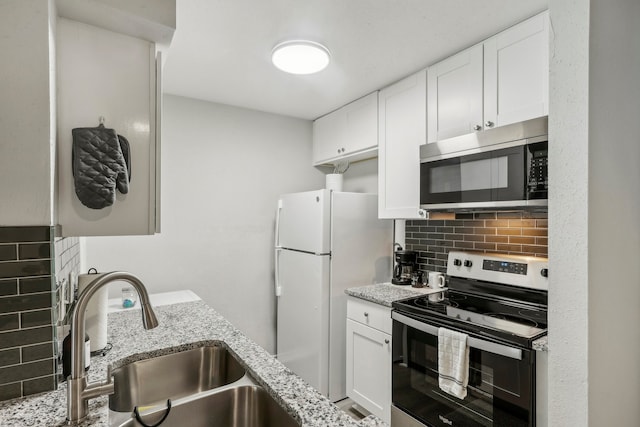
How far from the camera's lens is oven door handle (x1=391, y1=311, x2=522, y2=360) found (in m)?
1.43

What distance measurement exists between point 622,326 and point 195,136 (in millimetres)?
2925

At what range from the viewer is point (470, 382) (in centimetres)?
161

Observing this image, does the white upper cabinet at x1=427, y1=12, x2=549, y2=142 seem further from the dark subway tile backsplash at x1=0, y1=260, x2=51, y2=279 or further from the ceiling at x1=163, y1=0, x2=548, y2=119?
the dark subway tile backsplash at x1=0, y1=260, x2=51, y2=279

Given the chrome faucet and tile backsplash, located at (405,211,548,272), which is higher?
tile backsplash, located at (405,211,548,272)

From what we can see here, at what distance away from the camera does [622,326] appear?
1306 millimetres

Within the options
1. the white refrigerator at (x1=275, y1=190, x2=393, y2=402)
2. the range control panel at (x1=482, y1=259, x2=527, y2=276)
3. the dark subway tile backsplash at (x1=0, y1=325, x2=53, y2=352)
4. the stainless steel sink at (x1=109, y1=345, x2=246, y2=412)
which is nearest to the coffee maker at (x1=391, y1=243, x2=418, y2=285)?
the white refrigerator at (x1=275, y1=190, x2=393, y2=402)

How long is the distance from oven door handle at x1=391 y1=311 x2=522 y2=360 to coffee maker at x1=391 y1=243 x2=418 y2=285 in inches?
23.6

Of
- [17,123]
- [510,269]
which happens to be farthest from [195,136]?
[510,269]

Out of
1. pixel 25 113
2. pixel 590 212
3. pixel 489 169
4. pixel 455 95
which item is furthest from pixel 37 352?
pixel 455 95

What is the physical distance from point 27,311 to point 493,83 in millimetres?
2202

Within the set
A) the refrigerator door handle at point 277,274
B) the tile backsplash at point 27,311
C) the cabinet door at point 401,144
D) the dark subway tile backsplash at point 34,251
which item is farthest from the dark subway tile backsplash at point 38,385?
the refrigerator door handle at point 277,274

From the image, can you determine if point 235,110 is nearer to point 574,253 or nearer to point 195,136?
point 195,136

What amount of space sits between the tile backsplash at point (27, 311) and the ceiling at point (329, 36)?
1.25 m

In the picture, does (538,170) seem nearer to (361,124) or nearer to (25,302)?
(361,124)
